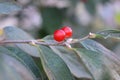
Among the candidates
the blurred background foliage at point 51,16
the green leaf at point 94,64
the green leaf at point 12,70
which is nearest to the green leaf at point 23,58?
the green leaf at point 12,70

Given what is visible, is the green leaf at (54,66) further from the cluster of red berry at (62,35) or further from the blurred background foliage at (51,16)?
the blurred background foliage at (51,16)

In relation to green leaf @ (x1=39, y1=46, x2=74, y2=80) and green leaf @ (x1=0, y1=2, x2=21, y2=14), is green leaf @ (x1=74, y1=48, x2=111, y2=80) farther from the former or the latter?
green leaf @ (x1=0, y1=2, x2=21, y2=14)

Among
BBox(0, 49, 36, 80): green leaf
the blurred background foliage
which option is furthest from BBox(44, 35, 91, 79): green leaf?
the blurred background foliage

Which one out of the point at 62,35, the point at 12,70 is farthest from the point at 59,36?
the point at 12,70

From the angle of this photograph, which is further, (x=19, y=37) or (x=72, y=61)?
(x=19, y=37)

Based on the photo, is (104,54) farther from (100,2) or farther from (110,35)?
(100,2)

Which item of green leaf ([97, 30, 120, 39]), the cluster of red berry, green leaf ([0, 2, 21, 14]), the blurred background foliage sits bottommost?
the blurred background foliage

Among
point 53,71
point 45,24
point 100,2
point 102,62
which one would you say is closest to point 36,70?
point 53,71

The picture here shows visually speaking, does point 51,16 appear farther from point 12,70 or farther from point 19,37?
point 12,70
